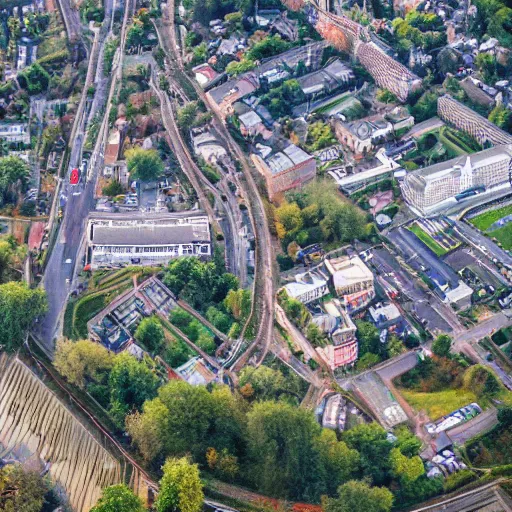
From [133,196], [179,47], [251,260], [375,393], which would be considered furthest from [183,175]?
[375,393]

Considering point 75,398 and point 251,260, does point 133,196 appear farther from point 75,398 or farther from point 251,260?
point 75,398

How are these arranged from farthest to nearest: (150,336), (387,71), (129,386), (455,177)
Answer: (387,71) → (455,177) → (150,336) → (129,386)

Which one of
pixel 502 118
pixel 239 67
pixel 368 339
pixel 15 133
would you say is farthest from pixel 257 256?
pixel 15 133

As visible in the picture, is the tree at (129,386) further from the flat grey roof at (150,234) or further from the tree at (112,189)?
the tree at (112,189)

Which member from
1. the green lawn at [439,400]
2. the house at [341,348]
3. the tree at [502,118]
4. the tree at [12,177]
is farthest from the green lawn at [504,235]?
the tree at [12,177]

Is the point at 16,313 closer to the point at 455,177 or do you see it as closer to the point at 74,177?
the point at 74,177

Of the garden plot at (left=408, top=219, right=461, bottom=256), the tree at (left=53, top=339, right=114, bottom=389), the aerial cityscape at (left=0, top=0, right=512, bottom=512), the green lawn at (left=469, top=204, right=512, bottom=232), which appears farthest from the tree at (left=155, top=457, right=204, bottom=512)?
the green lawn at (left=469, top=204, right=512, bottom=232)

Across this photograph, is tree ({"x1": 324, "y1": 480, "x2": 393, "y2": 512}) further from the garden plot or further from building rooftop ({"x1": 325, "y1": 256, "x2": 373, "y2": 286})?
the garden plot
